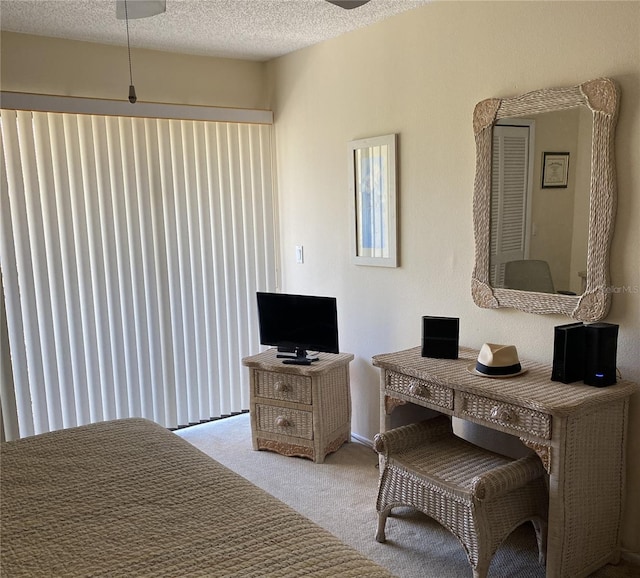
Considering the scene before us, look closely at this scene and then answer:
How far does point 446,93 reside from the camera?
2.88 metres

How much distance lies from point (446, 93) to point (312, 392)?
5.75ft

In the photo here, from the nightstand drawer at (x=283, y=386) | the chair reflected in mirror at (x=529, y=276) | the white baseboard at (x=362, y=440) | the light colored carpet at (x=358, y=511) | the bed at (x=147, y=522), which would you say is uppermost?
the chair reflected in mirror at (x=529, y=276)

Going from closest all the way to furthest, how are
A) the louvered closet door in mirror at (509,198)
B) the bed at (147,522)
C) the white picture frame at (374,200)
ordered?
the bed at (147,522) → the louvered closet door in mirror at (509,198) → the white picture frame at (374,200)

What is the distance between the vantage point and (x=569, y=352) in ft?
7.37


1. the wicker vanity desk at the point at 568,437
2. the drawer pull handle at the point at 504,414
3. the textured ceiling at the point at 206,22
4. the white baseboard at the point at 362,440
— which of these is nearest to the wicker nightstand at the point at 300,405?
the white baseboard at the point at 362,440

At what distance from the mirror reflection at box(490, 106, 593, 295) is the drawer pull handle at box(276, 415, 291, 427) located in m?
1.49

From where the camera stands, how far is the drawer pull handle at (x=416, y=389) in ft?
8.40

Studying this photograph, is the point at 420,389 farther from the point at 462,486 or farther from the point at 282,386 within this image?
the point at 282,386

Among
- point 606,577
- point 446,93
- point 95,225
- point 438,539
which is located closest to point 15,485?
point 438,539

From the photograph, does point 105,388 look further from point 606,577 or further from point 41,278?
point 606,577

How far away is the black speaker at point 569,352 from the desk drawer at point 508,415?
0.80ft

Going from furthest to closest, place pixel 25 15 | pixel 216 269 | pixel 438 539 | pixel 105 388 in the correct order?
pixel 216 269, pixel 105 388, pixel 25 15, pixel 438 539

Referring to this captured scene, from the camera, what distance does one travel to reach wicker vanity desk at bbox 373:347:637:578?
2100 mm

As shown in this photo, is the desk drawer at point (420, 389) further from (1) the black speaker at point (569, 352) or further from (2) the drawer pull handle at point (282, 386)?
(2) the drawer pull handle at point (282, 386)
